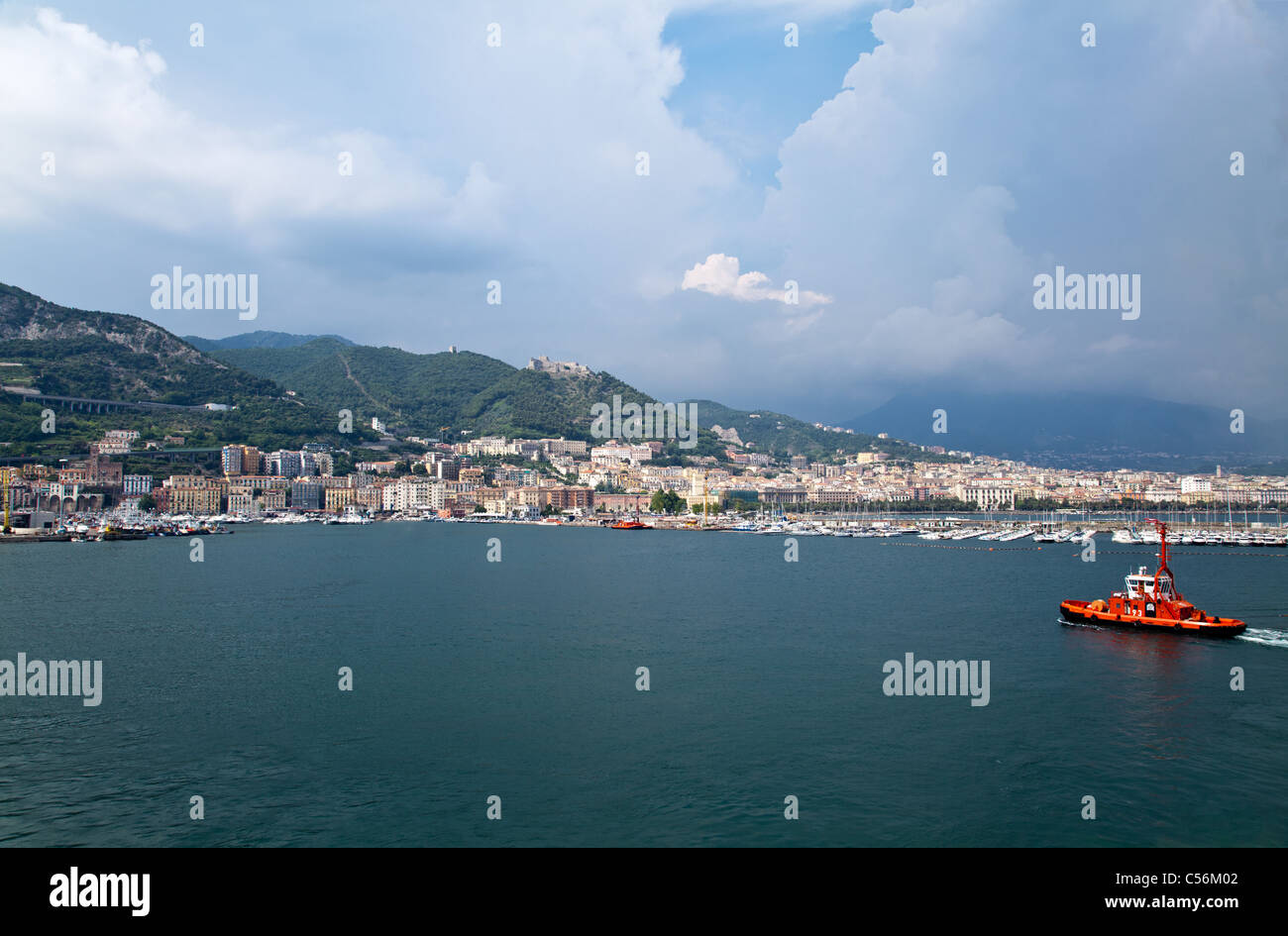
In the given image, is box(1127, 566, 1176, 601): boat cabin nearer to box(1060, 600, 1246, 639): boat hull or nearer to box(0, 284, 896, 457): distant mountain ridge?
box(1060, 600, 1246, 639): boat hull

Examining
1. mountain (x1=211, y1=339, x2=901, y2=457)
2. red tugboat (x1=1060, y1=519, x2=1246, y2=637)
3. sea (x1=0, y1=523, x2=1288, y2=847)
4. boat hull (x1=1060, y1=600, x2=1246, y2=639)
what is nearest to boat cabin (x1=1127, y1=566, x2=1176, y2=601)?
red tugboat (x1=1060, y1=519, x2=1246, y2=637)

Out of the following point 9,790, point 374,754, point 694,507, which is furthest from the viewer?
point 694,507

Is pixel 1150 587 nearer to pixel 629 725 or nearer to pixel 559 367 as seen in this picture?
pixel 629 725

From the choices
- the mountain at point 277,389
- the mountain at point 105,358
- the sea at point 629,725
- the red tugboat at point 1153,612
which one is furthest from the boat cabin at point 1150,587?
the mountain at point 105,358

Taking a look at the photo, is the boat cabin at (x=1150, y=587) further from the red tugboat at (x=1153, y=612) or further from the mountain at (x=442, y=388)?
the mountain at (x=442, y=388)

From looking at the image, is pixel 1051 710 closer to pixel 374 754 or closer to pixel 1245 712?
pixel 1245 712

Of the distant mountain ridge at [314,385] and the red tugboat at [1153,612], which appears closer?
the red tugboat at [1153,612]
